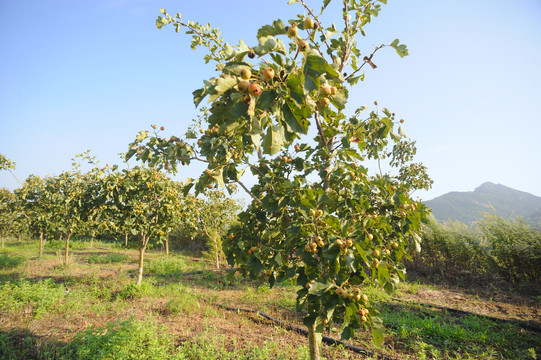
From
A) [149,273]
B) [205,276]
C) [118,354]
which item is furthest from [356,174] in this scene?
[149,273]

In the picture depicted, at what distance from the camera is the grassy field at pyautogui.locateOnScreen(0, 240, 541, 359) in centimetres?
332

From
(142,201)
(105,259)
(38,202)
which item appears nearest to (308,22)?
(142,201)

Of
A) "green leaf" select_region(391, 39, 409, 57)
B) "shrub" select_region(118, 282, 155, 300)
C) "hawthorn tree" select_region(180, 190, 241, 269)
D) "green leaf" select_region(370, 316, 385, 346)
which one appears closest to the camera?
"green leaf" select_region(370, 316, 385, 346)

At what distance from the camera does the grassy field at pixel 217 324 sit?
10.9 ft

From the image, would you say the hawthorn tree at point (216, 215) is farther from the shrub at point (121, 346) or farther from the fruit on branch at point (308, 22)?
the fruit on branch at point (308, 22)

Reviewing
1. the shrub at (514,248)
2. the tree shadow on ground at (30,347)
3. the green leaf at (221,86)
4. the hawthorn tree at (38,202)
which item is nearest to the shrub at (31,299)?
the tree shadow on ground at (30,347)

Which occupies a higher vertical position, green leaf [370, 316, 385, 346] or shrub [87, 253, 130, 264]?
green leaf [370, 316, 385, 346]

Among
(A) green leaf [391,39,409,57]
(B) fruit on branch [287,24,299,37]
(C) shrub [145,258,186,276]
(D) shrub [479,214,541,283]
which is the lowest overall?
(C) shrub [145,258,186,276]

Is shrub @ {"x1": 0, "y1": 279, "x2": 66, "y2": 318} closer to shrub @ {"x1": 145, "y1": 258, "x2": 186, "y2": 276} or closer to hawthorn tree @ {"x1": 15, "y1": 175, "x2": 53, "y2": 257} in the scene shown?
shrub @ {"x1": 145, "y1": 258, "x2": 186, "y2": 276}

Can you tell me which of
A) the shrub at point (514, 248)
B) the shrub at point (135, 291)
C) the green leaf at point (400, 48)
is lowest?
the shrub at point (135, 291)

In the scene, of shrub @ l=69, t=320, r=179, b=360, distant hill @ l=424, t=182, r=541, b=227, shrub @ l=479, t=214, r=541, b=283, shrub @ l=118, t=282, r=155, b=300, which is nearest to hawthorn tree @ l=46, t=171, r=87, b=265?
shrub @ l=118, t=282, r=155, b=300

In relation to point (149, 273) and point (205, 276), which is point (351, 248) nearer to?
point (205, 276)

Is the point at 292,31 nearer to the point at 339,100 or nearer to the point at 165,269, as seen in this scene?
the point at 339,100

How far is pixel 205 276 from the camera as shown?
29.4ft
